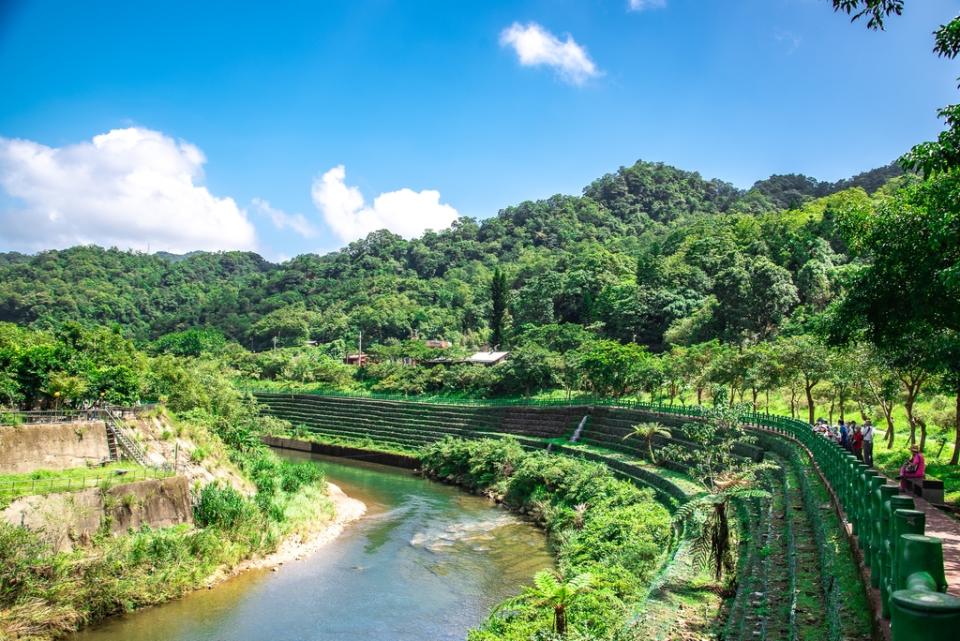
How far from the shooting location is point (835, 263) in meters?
52.5

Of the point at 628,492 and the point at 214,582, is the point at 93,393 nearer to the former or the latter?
the point at 214,582

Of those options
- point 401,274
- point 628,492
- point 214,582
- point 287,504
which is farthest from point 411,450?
point 401,274

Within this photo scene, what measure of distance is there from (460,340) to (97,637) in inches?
2700

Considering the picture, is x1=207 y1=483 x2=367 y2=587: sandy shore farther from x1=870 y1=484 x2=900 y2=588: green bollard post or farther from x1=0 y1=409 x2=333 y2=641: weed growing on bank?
x1=870 y1=484 x2=900 y2=588: green bollard post

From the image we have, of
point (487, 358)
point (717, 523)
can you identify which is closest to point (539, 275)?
point (487, 358)

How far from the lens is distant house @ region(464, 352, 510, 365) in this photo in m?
57.8

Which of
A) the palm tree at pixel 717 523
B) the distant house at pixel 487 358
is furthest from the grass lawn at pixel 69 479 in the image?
the distant house at pixel 487 358

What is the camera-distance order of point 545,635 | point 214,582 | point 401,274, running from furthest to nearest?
point 401,274 → point 214,582 → point 545,635

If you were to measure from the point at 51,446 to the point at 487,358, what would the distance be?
38906 millimetres

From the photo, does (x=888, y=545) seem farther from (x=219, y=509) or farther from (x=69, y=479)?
(x=69, y=479)

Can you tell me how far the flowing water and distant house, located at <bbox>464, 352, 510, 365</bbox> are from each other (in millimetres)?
26634

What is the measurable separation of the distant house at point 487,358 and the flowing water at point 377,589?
26634 millimetres

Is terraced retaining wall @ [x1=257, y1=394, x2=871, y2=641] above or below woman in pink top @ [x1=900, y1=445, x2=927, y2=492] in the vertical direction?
below

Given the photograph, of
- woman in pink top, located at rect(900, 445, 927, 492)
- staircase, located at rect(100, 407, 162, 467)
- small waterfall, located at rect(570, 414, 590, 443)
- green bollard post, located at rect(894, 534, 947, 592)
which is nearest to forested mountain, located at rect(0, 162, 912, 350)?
woman in pink top, located at rect(900, 445, 927, 492)
